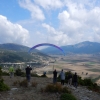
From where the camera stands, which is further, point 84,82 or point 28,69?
point 84,82

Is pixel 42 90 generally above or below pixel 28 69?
below

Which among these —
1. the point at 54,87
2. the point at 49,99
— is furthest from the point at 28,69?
the point at 49,99

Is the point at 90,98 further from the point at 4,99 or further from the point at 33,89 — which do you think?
→ the point at 4,99

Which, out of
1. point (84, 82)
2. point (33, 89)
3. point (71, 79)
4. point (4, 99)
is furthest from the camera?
point (84, 82)

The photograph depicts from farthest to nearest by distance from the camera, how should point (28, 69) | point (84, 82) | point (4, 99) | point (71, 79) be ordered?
1. point (84, 82)
2. point (71, 79)
3. point (28, 69)
4. point (4, 99)

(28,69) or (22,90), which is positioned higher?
(28,69)

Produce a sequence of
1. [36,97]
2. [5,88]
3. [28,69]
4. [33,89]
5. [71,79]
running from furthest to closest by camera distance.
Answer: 1. [71,79]
2. [28,69]
3. [33,89]
4. [5,88]
5. [36,97]

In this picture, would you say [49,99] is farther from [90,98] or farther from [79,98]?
[90,98]

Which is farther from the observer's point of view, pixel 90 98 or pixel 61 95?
pixel 90 98

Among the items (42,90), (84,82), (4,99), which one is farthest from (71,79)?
(4,99)
